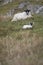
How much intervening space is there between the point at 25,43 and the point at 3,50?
1.47 meters

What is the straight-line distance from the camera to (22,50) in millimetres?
15289

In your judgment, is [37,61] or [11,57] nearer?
[37,61]

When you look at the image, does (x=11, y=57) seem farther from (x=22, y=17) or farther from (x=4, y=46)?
(x=22, y=17)

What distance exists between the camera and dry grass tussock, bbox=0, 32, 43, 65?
45.8 ft

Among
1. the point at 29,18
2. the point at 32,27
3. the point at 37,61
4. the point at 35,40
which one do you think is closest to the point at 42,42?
the point at 35,40

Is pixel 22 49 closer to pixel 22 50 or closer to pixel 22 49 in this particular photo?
pixel 22 49

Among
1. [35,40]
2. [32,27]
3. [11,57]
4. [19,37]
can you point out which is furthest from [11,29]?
[11,57]

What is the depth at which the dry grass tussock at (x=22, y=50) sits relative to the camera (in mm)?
13945

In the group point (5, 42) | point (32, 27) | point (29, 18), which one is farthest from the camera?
point (29, 18)

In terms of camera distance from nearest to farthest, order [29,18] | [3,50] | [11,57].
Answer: [11,57] → [3,50] → [29,18]

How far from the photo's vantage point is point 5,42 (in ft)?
56.3

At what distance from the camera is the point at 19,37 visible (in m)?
18.4

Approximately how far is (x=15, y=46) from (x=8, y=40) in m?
1.56

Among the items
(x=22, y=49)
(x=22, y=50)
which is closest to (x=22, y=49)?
(x=22, y=49)
